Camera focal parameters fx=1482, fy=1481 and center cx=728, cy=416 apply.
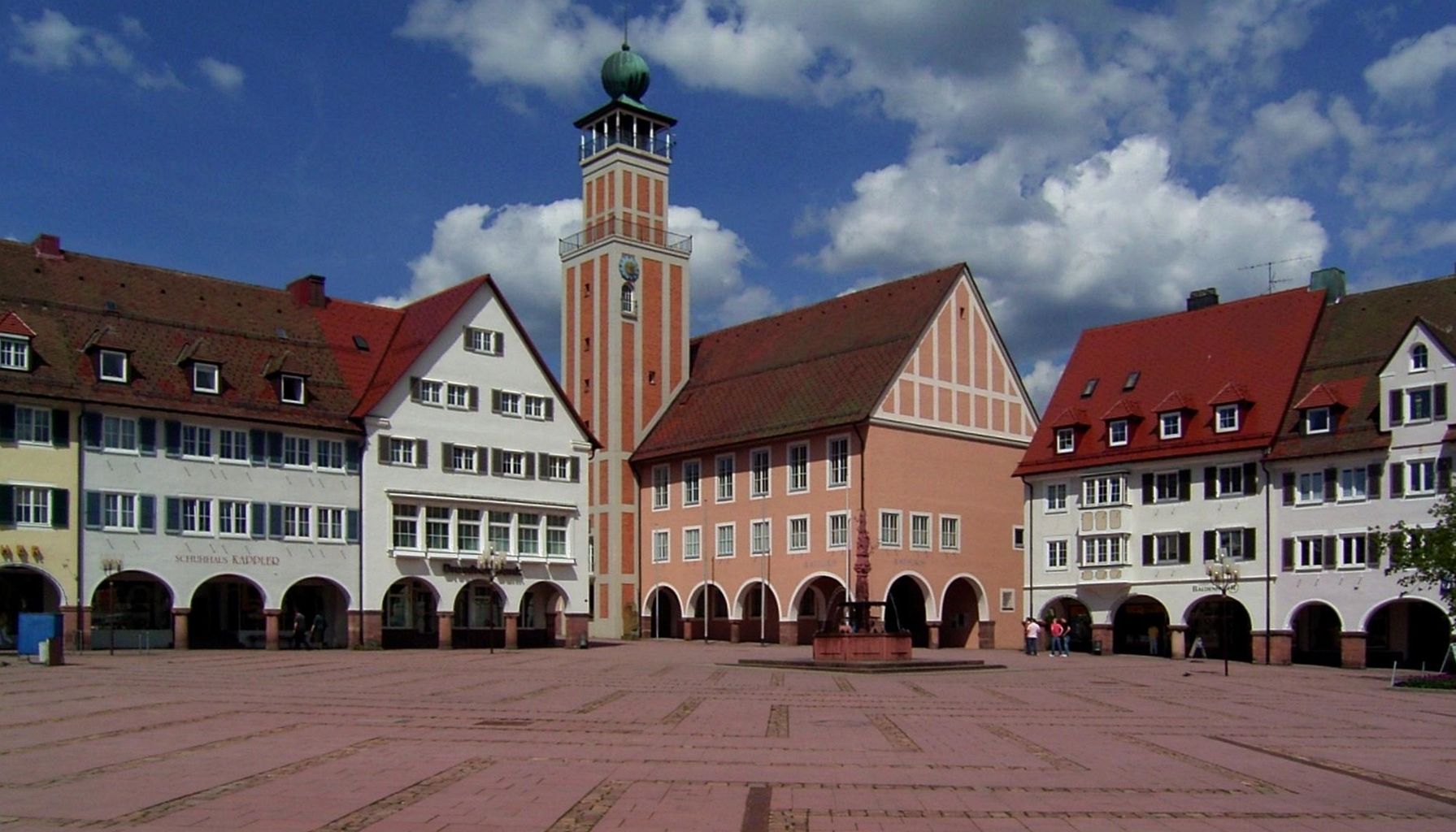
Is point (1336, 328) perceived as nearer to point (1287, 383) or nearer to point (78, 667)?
point (1287, 383)

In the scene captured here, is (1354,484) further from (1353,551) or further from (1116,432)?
(1116,432)

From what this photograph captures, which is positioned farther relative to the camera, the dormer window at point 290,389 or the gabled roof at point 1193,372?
the gabled roof at point 1193,372

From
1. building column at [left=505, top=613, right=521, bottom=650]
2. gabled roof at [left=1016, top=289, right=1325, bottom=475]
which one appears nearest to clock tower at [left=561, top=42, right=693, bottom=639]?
building column at [left=505, top=613, right=521, bottom=650]

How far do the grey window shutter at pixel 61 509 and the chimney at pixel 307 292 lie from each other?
1598cm

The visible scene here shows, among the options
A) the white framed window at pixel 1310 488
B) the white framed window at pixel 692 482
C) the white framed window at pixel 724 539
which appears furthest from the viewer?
the white framed window at pixel 692 482

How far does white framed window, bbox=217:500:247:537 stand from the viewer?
5456cm

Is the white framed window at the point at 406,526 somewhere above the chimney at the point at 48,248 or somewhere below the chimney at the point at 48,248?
below

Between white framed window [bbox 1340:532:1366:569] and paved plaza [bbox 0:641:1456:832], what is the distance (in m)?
17.9

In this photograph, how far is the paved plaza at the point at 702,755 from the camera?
1434 cm

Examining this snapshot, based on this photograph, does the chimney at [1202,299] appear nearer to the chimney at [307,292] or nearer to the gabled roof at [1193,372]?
the gabled roof at [1193,372]

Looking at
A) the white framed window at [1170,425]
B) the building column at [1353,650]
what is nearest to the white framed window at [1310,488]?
the building column at [1353,650]

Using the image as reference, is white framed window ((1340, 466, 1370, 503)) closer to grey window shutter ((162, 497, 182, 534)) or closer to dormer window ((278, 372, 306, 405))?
dormer window ((278, 372, 306, 405))

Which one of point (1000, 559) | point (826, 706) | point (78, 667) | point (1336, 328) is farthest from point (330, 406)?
point (1336, 328)

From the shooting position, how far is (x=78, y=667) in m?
38.9
